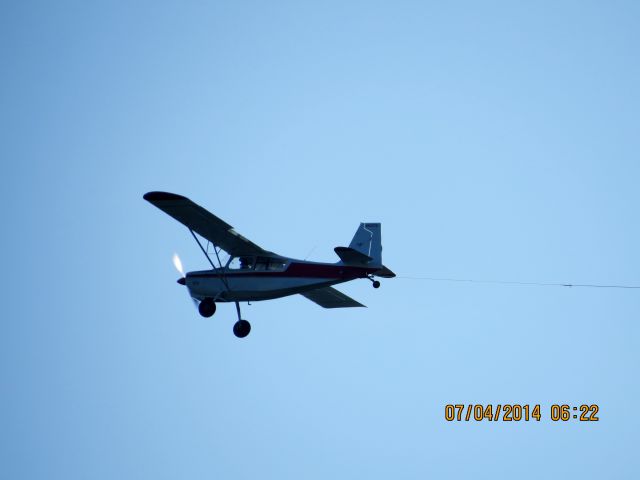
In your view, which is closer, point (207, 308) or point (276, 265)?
point (276, 265)

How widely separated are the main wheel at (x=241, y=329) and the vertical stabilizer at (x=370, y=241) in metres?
3.79

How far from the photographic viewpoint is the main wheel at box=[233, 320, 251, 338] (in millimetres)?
26094

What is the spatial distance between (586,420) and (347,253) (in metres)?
8.42

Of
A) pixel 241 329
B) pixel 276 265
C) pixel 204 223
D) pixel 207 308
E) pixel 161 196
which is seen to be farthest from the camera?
pixel 207 308

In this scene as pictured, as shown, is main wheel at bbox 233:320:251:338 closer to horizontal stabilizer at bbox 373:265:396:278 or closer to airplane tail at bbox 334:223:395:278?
airplane tail at bbox 334:223:395:278

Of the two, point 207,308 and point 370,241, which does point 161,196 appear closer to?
point 207,308

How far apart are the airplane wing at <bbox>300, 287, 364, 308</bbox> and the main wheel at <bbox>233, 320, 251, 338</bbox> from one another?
393 centimetres

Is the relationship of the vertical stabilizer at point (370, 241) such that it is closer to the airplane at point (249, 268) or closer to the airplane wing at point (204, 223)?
the airplane at point (249, 268)

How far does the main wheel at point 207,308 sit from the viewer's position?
86.4 ft

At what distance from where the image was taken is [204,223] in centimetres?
2564

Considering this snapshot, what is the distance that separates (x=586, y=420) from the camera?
85.1ft

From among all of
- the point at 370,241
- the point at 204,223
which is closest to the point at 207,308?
the point at 204,223

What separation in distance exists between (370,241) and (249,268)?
3.56 meters

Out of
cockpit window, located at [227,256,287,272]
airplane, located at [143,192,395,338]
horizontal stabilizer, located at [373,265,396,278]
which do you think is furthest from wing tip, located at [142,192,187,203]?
horizontal stabilizer, located at [373,265,396,278]
